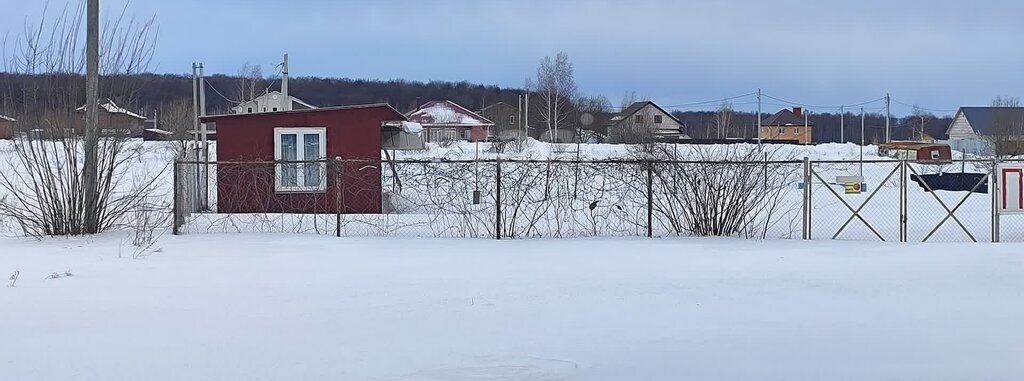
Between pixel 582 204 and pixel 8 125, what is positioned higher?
pixel 8 125

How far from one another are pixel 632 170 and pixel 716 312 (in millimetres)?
6199

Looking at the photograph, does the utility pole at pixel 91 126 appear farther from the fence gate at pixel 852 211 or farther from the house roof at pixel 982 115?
the house roof at pixel 982 115

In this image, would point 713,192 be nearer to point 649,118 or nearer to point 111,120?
point 111,120

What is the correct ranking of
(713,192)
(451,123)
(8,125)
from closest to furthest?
(713,192)
(8,125)
(451,123)

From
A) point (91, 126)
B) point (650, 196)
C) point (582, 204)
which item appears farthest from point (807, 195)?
point (91, 126)

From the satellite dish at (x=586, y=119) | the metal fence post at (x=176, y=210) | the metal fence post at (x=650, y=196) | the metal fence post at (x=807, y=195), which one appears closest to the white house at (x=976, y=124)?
the satellite dish at (x=586, y=119)

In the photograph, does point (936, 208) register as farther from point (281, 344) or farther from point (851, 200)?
point (281, 344)

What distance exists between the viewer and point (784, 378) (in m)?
5.47

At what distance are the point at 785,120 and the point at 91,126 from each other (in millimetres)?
96132

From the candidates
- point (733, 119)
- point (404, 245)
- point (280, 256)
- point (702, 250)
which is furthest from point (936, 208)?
point (733, 119)

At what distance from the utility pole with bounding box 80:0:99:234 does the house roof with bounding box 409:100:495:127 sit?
228ft

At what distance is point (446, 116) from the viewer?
85.8m

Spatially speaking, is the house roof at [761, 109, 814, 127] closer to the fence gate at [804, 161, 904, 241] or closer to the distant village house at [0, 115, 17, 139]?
the fence gate at [804, 161, 904, 241]

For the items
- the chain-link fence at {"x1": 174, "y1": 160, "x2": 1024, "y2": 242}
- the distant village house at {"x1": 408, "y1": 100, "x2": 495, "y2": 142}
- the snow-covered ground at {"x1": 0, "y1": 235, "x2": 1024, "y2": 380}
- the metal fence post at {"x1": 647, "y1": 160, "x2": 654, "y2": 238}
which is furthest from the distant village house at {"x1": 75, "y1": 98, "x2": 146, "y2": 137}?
the distant village house at {"x1": 408, "y1": 100, "x2": 495, "y2": 142}
